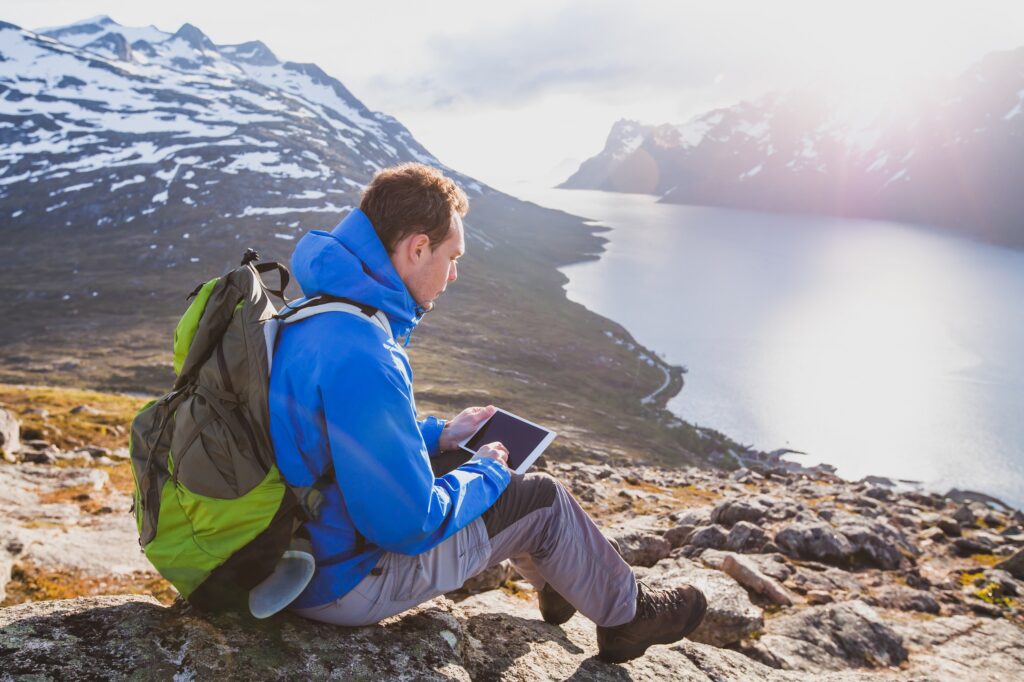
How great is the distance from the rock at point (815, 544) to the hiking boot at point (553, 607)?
6564 mm

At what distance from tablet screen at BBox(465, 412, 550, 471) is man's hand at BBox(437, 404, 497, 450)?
7 centimetres

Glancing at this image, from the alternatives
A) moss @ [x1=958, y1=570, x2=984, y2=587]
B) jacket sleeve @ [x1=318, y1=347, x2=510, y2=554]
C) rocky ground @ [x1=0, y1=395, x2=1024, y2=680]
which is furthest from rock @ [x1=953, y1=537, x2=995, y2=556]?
jacket sleeve @ [x1=318, y1=347, x2=510, y2=554]

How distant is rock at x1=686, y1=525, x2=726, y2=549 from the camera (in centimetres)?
1061

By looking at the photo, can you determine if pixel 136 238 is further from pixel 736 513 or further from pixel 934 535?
pixel 934 535

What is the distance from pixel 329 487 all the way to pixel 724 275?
561 feet

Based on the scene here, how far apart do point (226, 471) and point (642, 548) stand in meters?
7.82

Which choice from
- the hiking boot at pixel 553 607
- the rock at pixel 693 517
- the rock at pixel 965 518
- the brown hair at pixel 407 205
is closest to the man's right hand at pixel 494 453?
the brown hair at pixel 407 205

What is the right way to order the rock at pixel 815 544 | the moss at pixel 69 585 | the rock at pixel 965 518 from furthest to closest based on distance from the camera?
the rock at pixel 965 518, the rock at pixel 815 544, the moss at pixel 69 585

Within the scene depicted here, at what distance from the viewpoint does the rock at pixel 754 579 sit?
820cm

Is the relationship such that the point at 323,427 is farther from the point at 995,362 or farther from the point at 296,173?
the point at 296,173

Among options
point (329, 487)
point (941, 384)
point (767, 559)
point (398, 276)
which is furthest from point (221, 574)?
point (941, 384)

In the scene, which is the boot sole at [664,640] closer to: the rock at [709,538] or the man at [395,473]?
the man at [395,473]

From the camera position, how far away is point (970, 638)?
8039 mm

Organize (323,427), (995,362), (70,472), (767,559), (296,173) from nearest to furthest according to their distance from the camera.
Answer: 1. (323,427)
2. (767,559)
3. (70,472)
4. (995,362)
5. (296,173)
